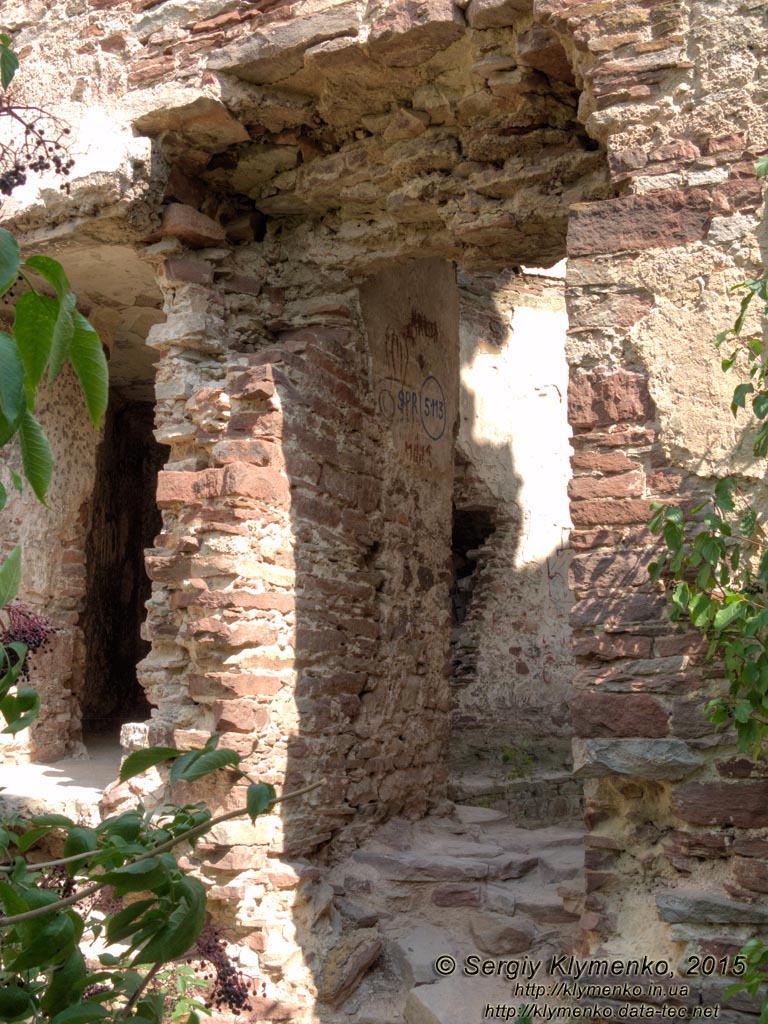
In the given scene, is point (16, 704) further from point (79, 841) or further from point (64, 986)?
point (64, 986)

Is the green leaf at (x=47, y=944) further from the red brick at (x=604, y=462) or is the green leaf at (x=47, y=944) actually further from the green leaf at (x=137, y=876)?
the red brick at (x=604, y=462)

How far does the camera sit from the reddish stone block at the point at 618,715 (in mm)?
3098

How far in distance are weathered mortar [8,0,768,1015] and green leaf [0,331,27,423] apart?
2.43 m

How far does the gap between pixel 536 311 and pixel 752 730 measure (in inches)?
267

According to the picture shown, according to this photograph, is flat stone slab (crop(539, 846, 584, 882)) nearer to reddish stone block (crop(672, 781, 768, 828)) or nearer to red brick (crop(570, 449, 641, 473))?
reddish stone block (crop(672, 781, 768, 828))

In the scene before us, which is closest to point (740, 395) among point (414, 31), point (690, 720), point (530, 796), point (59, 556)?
point (690, 720)

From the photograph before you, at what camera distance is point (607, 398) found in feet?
10.9

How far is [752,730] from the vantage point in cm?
287

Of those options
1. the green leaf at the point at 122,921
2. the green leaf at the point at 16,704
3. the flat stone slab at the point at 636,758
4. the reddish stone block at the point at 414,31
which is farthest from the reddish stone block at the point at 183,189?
the green leaf at the point at 122,921

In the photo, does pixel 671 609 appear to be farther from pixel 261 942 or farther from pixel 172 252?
pixel 172 252

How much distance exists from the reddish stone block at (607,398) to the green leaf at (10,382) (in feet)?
8.15

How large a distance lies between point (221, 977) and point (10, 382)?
3.39 meters

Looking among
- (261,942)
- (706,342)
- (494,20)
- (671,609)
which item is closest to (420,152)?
(494,20)

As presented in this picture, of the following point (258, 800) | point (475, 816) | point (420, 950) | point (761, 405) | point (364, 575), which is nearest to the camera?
point (258, 800)
